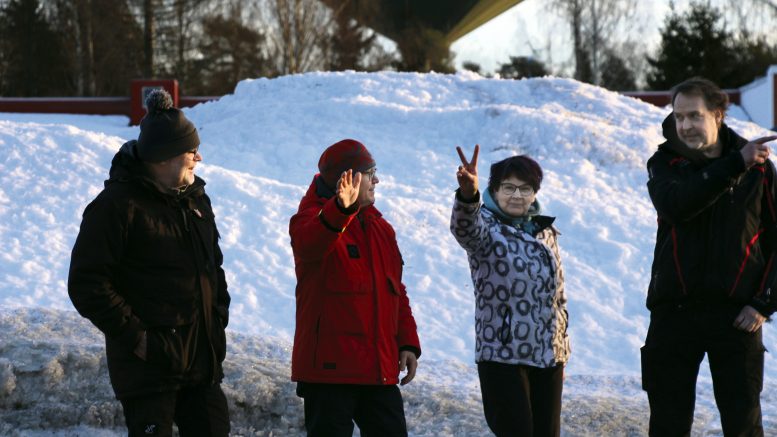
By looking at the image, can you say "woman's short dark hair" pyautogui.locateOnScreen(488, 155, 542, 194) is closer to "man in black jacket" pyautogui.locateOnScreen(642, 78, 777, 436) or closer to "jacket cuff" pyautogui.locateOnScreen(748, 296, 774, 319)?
"man in black jacket" pyautogui.locateOnScreen(642, 78, 777, 436)

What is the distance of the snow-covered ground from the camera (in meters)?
6.03

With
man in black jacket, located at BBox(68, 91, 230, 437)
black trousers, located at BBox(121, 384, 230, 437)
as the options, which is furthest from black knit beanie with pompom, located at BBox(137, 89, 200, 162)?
black trousers, located at BBox(121, 384, 230, 437)

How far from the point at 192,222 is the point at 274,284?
5.77 m

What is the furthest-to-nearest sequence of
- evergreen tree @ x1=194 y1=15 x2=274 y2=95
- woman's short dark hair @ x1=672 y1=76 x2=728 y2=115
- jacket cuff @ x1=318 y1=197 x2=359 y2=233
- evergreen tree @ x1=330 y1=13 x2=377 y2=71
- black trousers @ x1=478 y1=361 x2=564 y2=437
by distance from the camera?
1. evergreen tree @ x1=194 y1=15 x2=274 y2=95
2. evergreen tree @ x1=330 y1=13 x2=377 y2=71
3. black trousers @ x1=478 y1=361 x2=564 y2=437
4. woman's short dark hair @ x1=672 y1=76 x2=728 y2=115
5. jacket cuff @ x1=318 y1=197 x2=359 y2=233

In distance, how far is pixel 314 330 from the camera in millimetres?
4117

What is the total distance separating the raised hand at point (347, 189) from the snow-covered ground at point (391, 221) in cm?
218

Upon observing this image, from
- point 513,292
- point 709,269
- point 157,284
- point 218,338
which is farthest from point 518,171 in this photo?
point 157,284

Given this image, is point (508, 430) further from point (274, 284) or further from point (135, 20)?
point (135, 20)

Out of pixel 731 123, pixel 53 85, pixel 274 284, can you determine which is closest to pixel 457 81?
pixel 731 123

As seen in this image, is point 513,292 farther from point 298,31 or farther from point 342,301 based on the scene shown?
point 298,31

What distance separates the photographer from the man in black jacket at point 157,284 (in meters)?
3.67

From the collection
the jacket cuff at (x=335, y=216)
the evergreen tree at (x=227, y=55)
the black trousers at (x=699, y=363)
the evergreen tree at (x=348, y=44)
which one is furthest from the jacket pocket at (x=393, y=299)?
the evergreen tree at (x=227, y=55)

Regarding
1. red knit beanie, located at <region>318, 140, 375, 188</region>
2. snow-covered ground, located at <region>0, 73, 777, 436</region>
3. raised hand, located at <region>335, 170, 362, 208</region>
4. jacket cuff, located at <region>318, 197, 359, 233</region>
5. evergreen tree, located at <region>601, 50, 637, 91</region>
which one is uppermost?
evergreen tree, located at <region>601, 50, 637, 91</region>

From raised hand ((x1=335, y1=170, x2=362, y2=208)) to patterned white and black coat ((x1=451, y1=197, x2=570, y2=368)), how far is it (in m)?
0.50
